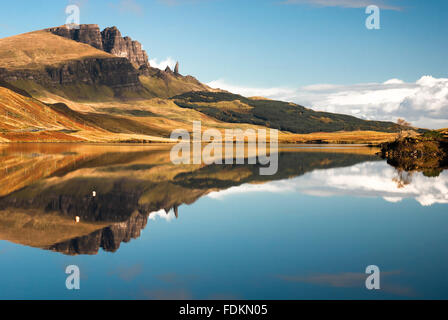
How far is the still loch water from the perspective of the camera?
1384 cm

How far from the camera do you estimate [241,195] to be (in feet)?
115

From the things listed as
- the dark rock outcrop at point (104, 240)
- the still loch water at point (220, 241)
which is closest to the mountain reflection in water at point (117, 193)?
the dark rock outcrop at point (104, 240)

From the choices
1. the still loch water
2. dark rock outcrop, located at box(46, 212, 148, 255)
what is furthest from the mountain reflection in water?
the still loch water

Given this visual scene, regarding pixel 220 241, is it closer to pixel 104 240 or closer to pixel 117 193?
pixel 104 240

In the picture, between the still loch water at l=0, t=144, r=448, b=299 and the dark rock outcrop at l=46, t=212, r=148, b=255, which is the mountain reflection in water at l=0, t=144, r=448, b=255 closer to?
the dark rock outcrop at l=46, t=212, r=148, b=255

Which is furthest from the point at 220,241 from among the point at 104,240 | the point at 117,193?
the point at 117,193

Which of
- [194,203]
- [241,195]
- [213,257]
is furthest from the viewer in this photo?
[241,195]

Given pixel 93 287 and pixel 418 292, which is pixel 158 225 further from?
pixel 418 292

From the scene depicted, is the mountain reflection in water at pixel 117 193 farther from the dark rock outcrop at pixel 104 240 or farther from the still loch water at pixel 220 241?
the still loch water at pixel 220 241

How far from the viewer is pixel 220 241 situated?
19750 mm

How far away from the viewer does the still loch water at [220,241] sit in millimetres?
13844
